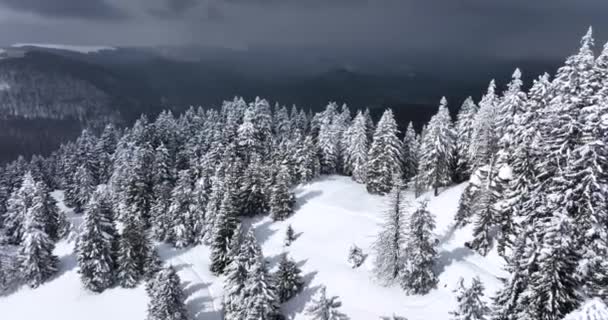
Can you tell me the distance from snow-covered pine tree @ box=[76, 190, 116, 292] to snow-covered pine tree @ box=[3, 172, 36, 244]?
1992 cm

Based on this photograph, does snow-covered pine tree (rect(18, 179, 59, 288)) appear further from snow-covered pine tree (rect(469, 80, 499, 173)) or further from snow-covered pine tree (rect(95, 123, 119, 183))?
snow-covered pine tree (rect(469, 80, 499, 173))

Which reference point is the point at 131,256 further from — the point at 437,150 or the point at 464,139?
the point at 464,139

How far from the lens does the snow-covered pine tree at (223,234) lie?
58156mm

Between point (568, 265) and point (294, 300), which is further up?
point (568, 265)

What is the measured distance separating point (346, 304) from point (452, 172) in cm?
3757

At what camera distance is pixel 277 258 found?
5959 centimetres

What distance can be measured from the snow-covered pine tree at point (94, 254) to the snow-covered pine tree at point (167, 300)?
55.7 feet

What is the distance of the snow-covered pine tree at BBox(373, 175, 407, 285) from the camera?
45.5 metres

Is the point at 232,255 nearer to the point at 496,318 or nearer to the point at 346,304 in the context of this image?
the point at 346,304

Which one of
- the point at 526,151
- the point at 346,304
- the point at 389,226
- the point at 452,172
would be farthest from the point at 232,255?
the point at 452,172

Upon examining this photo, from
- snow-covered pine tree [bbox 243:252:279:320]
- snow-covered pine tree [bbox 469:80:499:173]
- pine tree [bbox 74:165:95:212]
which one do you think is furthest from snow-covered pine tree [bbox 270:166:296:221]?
pine tree [bbox 74:165:95:212]

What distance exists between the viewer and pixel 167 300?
43.5 m

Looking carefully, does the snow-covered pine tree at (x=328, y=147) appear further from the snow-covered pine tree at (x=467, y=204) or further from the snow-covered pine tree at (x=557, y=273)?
the snow-covered pine tree at (x=557, y=273)

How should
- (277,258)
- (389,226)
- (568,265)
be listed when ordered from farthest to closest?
(277,258) < (389,226) < (568,265)
